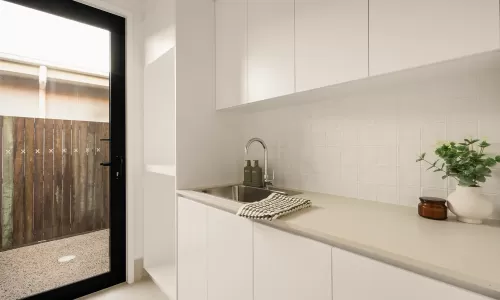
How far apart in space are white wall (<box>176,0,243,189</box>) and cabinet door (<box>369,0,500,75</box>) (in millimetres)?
1199

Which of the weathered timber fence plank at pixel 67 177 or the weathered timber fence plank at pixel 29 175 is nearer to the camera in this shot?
the weathered timber fence plank at pixel 29 175

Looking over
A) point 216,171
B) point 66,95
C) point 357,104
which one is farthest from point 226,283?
point 66,95

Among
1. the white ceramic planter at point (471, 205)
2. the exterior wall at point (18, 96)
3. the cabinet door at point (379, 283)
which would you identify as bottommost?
the cabinet door at point (379, 283)

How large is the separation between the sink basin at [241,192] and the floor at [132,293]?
1.00 m

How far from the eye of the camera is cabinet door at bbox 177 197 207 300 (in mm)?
1475

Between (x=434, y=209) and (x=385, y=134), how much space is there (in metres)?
0.47

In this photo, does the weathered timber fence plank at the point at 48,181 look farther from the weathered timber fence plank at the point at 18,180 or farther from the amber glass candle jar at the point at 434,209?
the amber glass candle jar at the point at 434,209

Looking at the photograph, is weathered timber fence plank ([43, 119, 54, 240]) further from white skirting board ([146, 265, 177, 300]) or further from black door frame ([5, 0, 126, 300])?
white skirting board ([146, 265, 177, 300])

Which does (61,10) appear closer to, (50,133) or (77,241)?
(50,133)

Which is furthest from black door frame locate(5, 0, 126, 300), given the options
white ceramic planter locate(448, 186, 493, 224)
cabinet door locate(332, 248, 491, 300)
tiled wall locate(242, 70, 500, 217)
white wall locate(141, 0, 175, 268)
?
white ceramic planter locate(448, 186, 493, 224)

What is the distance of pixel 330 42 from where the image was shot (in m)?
1.17

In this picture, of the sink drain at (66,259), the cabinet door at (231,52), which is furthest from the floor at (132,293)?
the cabinet door at (231,52)

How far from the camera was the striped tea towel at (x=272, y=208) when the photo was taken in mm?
1035

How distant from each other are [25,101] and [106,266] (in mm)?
1486
